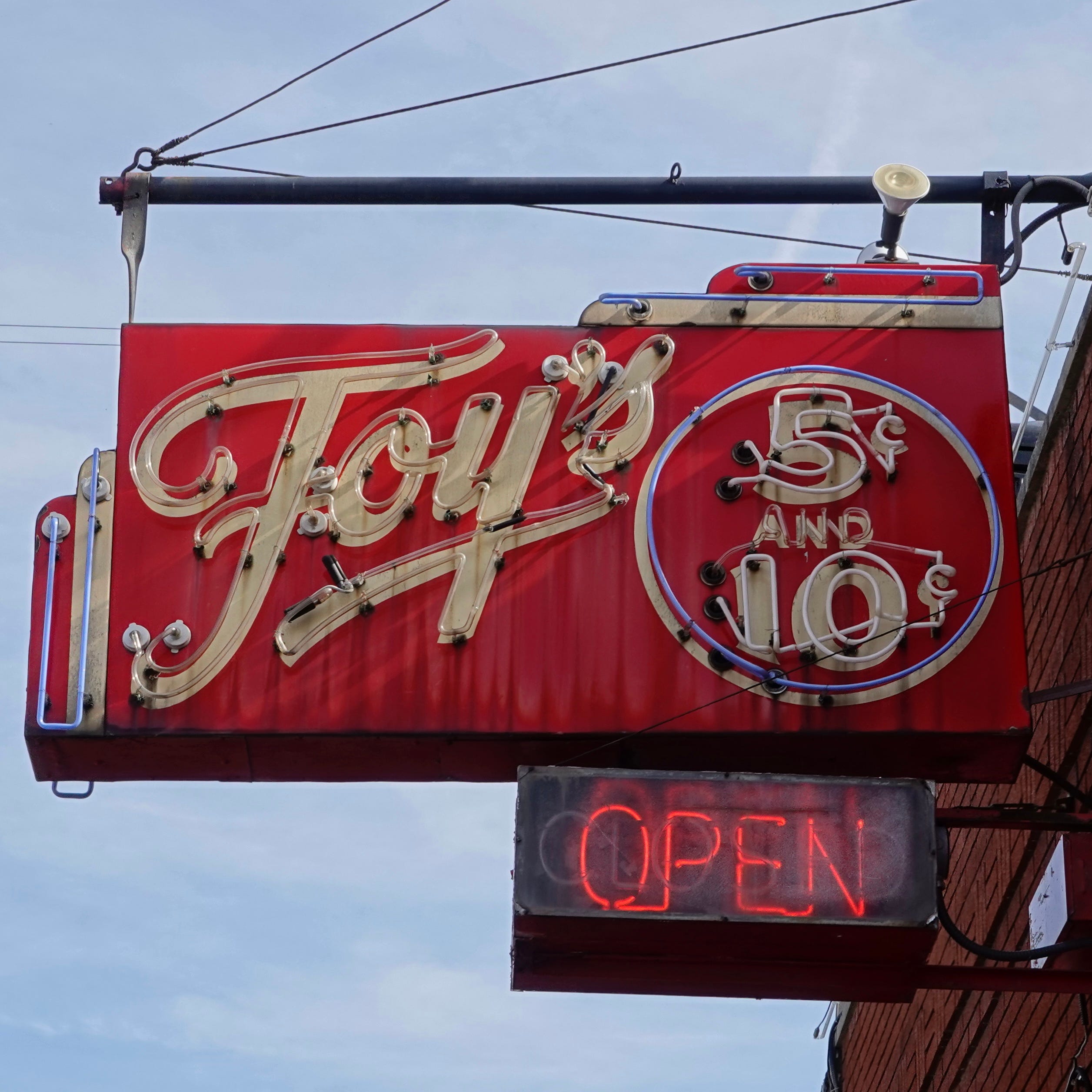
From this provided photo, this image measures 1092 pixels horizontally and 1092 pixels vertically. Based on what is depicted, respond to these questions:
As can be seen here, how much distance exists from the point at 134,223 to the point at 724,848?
4.20 metres

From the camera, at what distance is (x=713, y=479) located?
872cm

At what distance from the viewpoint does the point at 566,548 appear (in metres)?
8.62

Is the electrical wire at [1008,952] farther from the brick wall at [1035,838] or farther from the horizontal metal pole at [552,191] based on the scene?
the horizontal metal pole at [552,191]

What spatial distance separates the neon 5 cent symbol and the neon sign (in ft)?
2.33

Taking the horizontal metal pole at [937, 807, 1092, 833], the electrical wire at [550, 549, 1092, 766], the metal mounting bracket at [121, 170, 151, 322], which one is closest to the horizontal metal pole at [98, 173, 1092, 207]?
the metal mounting bracket at [121, 170, 151, 322]

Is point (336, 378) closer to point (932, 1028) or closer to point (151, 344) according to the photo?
point (151, 344)

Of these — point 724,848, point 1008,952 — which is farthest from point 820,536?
point 1008,952

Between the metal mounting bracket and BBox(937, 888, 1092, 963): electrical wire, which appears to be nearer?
BBox(937, 888, 1092, 963): electrical wire

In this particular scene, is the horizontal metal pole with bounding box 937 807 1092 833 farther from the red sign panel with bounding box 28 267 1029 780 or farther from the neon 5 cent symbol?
the neon 5 cent symbol

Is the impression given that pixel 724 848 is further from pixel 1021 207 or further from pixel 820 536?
pixel 1021 207

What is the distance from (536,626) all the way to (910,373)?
1.93 metres

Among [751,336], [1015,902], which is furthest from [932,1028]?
[751,336]

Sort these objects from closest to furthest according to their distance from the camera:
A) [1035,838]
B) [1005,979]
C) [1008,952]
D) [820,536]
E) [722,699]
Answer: [1005,979] < [1008,952] < [722,699] < [820,536] < [1035,838]

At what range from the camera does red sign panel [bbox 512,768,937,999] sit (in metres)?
7.39
